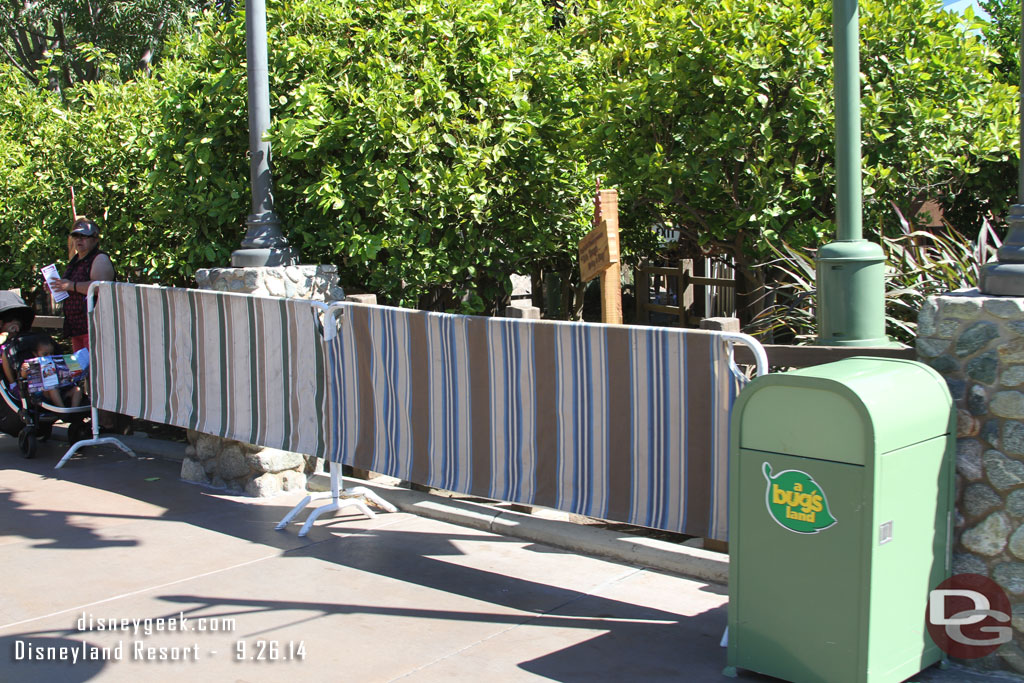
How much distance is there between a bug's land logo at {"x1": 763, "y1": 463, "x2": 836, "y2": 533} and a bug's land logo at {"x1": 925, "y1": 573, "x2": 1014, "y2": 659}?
0.74 m

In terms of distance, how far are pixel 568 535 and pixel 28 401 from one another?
18.5 ft

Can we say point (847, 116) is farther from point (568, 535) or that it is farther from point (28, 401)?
point (28, 401)

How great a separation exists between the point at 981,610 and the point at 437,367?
317 cm

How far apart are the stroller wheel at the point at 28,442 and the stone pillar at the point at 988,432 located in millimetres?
7814

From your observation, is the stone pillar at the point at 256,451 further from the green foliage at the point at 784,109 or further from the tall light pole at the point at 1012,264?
the tall light pole at the point at 1012,264

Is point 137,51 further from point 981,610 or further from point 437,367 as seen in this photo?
point 981,610

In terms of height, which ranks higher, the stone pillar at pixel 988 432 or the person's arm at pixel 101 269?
the person's arm at pixel 101 269

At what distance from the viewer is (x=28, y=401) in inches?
369

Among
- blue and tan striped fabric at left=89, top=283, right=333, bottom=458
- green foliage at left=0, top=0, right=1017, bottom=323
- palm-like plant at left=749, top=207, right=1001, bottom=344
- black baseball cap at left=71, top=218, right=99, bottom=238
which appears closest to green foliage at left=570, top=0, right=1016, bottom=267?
green foliage at left=0, top=0, right=1017, bottom=323

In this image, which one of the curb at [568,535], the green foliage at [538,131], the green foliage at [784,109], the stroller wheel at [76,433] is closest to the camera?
the curb at [568,535]

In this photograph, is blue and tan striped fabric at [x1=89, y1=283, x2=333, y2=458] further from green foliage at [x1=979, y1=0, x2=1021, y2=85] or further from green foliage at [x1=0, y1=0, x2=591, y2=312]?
green foliage at [x1=979, y1=0, x2=1021, y2=85]

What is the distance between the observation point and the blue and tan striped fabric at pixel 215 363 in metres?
7.08

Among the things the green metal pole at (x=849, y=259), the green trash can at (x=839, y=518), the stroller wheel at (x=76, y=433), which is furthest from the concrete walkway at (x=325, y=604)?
the stroller wheel at (x=76, y=433)

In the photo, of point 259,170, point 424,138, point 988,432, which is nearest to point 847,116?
point 988,432
